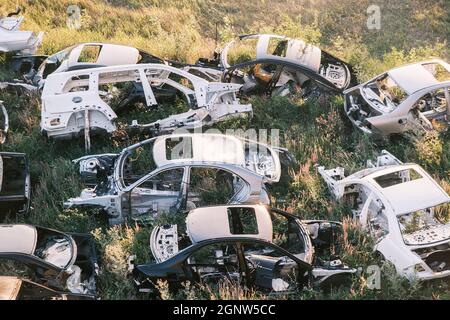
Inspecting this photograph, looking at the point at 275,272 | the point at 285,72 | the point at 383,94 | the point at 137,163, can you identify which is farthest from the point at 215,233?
the point at 285,72

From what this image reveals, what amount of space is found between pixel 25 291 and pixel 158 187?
10.2 ft

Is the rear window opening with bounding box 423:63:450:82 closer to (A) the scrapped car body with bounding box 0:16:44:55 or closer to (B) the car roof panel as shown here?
(B) the car roof panel

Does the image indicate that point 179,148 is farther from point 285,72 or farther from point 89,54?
point 89,54

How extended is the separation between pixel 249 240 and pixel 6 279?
3.01m

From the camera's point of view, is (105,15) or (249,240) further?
(105,15)

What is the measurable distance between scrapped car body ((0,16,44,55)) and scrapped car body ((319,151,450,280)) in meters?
7.74

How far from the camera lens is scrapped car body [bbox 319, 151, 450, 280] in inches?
332

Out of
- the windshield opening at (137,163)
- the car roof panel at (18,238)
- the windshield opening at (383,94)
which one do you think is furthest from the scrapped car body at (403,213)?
the car roof panel at (18,238)

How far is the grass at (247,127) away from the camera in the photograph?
8477 millimetres

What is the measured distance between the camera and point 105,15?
18.9 metres

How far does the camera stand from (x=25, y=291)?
284 inches
